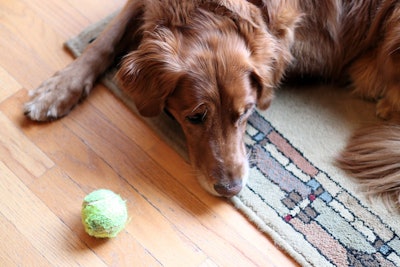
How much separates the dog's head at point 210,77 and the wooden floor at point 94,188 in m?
0.18

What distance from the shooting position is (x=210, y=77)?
1771 millimetres

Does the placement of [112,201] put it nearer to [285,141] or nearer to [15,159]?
[15,159]

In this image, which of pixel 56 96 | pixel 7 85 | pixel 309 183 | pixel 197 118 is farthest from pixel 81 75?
pixel 309 183

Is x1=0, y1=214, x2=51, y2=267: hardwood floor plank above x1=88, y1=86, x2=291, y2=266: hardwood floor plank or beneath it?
beneath

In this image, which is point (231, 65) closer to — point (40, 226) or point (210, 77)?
point (210, 77)

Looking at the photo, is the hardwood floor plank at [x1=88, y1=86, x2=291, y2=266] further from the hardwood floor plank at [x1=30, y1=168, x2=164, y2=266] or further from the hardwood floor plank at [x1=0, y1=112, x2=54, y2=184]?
the hardwood floor plank at [x1=0, y1=112, x2=54, y2=184]

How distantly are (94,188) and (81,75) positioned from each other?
0.55 metres

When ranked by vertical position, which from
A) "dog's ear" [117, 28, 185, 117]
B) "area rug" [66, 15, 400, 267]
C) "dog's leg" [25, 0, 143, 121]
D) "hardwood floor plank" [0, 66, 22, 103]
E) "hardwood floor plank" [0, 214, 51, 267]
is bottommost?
"hardwood floor plank" [0, 214, 51, 267]

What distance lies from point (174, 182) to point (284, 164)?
19.8 inches

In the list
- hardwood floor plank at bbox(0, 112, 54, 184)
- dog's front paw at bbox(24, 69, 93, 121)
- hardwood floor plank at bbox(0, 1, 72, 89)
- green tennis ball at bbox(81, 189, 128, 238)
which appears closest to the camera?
green tennis ball at bbox(81, 189, 128, 238)

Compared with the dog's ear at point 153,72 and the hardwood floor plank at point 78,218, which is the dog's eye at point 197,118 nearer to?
the dog's ear at point 153,72

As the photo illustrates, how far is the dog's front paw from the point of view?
214 centimetres

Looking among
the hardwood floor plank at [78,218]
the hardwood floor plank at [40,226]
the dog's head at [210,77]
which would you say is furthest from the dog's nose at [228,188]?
the hardwood floor plank at [40,226]

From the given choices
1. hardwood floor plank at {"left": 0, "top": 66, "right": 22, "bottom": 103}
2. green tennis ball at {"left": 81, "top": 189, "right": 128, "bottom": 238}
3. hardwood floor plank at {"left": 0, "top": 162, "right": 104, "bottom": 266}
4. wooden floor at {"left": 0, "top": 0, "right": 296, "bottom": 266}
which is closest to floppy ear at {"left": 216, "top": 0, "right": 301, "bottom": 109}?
wooden floor at {"left": 0, "top": 0, "right": 296, "bottom": 266}
